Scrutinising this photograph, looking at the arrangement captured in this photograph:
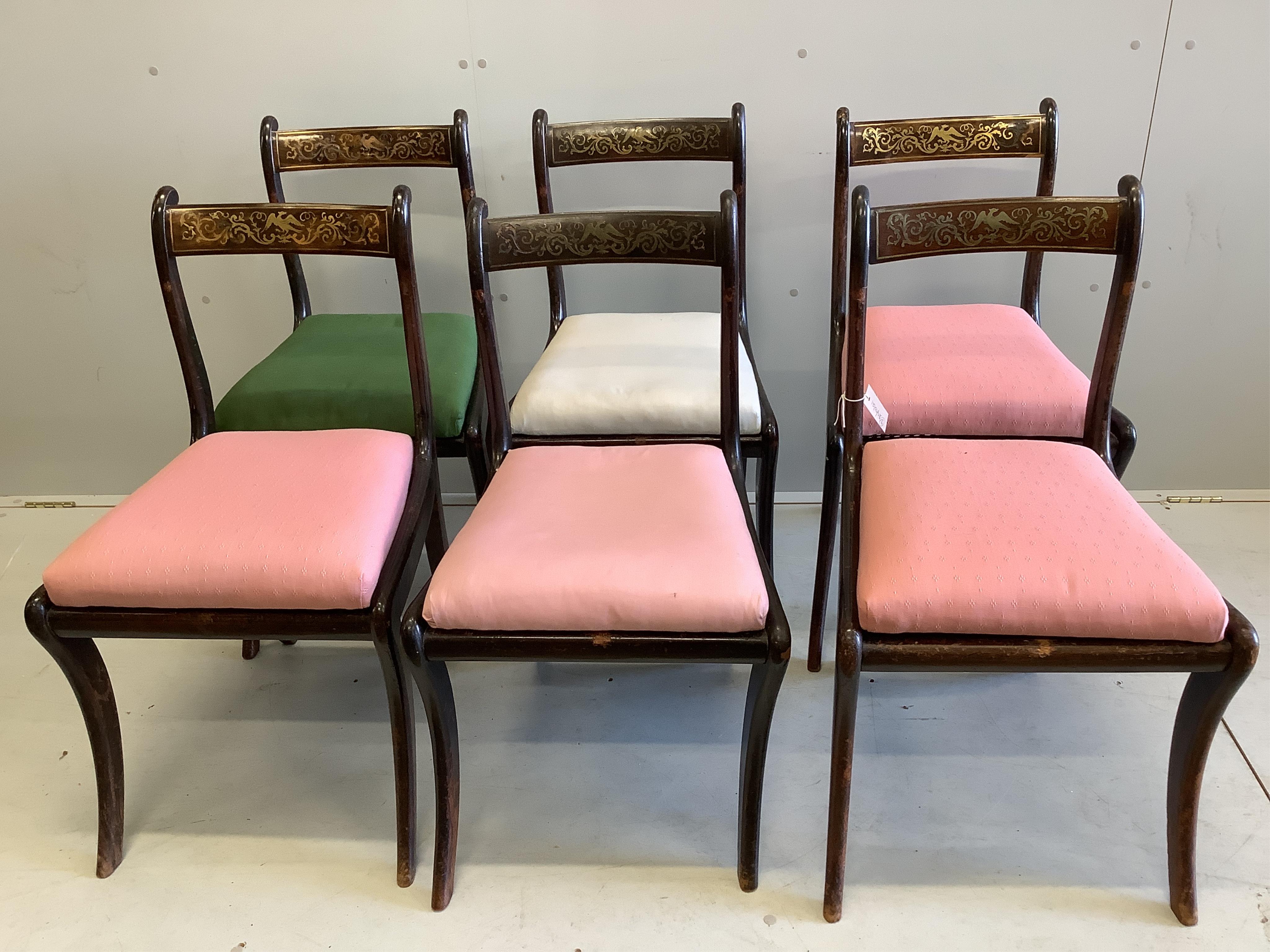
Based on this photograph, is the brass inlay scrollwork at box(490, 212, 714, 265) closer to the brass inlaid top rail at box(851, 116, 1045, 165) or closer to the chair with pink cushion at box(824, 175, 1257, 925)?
the chair with pink cushion at box(824, 175, 1257, 925)

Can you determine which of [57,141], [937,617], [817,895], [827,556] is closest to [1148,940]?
[817,895]

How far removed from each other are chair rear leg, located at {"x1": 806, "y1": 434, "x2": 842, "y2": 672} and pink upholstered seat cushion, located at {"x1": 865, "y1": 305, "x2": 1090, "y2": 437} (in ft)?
0.24

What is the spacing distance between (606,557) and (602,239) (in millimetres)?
523

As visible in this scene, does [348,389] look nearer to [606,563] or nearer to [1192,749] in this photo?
[606,563]

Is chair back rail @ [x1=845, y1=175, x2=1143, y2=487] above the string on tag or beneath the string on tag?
above

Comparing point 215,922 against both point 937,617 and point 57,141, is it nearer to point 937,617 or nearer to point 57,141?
point 937,617

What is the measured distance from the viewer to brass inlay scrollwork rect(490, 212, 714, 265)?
1.39 meters

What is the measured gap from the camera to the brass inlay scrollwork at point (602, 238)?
1392 millimetres

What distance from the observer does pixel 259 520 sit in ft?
Result: 4.12

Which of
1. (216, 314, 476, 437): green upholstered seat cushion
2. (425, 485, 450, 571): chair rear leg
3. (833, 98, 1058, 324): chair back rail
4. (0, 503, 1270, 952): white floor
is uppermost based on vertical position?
(833, 98, 1058, 324): chair back rail

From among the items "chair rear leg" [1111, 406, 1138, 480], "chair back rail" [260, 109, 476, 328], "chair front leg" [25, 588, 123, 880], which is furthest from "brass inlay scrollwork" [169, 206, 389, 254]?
"chair rear leg" [1111, 406, 1138, 480]

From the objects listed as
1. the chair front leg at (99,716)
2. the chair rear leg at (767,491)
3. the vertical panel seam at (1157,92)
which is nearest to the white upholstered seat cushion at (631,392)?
the chair rear leg at (767,491)

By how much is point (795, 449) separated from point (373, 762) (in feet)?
4.05

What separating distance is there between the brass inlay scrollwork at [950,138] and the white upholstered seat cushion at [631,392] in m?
0.49
